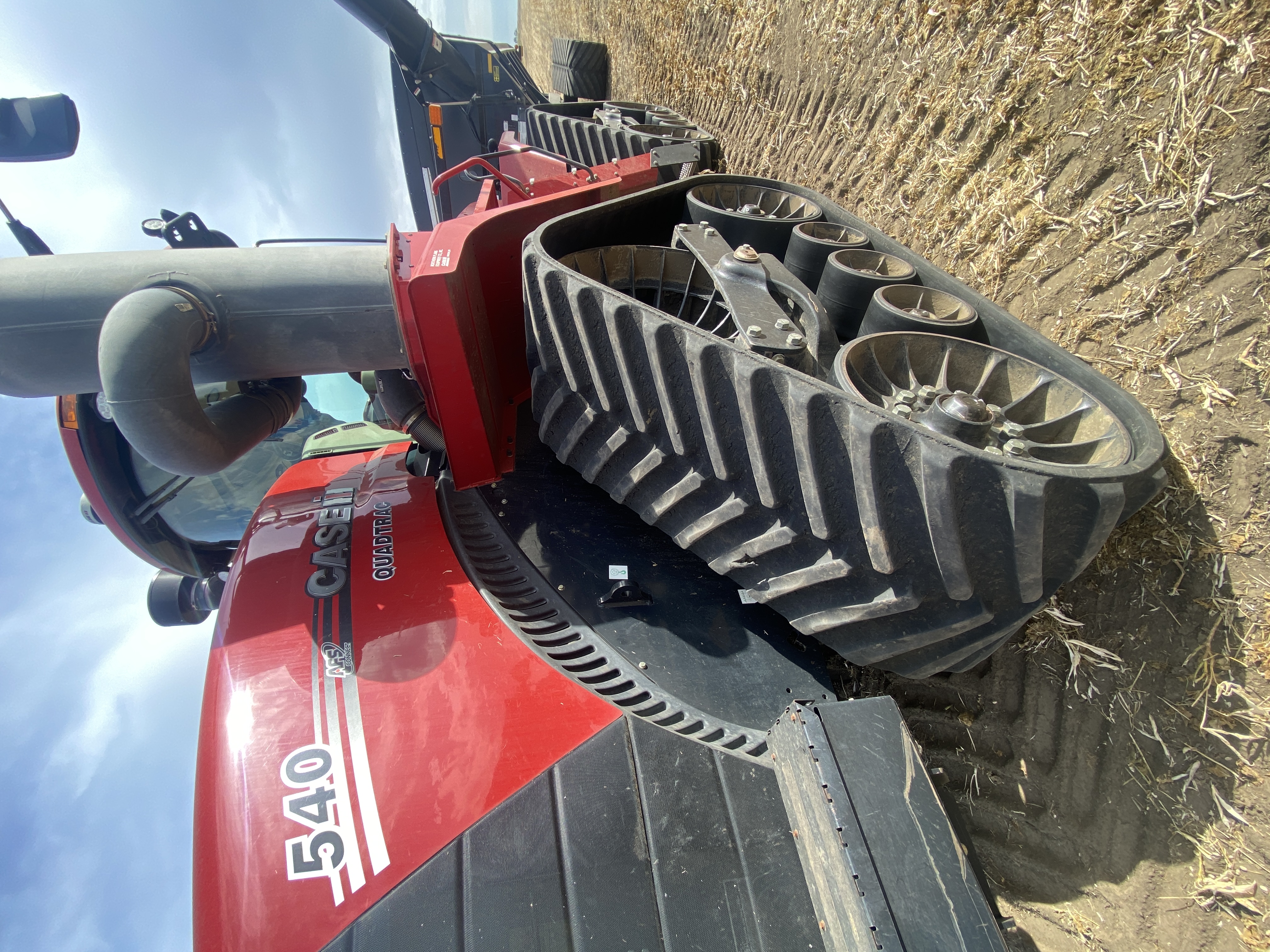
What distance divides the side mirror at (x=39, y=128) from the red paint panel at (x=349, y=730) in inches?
60.4

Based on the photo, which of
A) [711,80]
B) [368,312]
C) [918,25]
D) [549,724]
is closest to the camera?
[549,724]

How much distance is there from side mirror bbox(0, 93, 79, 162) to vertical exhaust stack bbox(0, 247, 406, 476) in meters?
0.38

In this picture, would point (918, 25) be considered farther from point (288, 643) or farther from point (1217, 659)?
point (288, 643)

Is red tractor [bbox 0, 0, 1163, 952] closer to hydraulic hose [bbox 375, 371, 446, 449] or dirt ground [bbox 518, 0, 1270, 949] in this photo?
hydraulic hose [bbox 375, 371, 446, 449]

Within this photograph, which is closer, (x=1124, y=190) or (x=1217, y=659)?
(x=1217, y=659)

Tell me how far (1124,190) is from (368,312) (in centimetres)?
280

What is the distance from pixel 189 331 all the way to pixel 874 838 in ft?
8.24

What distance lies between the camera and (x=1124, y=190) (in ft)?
6.91

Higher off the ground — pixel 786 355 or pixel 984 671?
pixel 786 355

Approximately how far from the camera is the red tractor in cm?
142

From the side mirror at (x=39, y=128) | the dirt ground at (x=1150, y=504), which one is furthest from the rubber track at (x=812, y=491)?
the side mirror at (x=39, y=128)

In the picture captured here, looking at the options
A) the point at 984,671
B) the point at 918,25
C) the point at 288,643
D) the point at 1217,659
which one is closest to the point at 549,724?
the point at 288,643

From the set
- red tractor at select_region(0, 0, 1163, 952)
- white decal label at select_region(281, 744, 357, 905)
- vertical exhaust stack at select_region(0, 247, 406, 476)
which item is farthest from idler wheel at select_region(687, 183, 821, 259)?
white decal label at select_region(281, 744, 357, 905)

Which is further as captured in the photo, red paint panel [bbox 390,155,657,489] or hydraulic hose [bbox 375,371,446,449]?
hydraulic hose [bbox 375,371,446,449]
